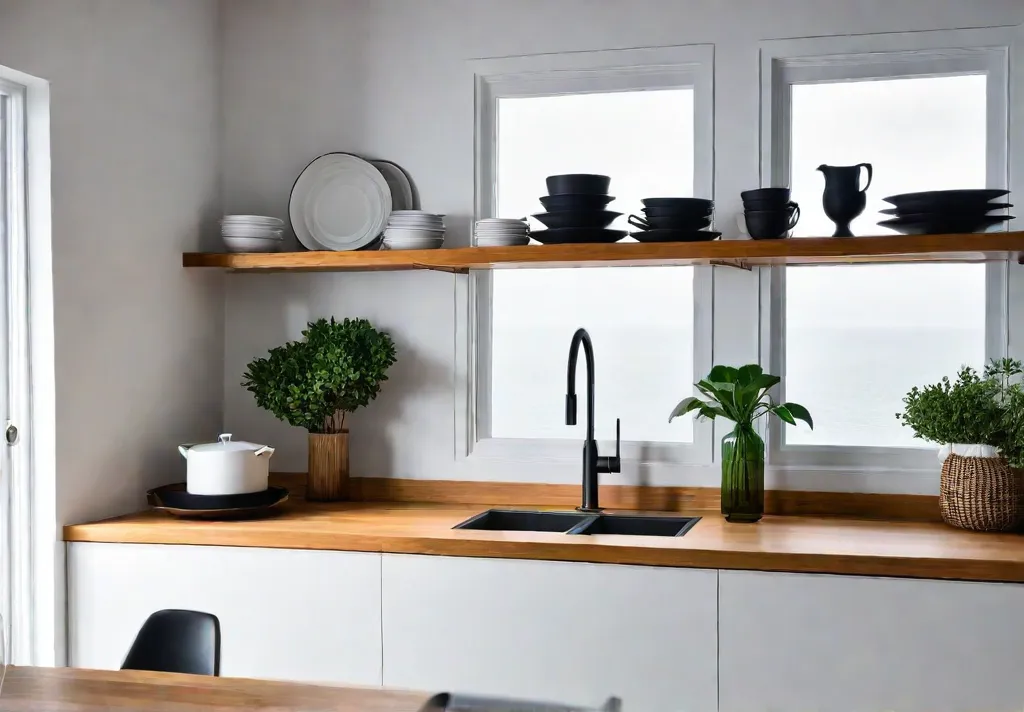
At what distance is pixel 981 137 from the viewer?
289 centimetres

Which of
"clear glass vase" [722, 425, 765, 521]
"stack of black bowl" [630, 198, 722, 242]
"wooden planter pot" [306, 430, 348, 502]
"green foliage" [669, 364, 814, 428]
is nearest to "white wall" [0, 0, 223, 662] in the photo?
"wooden planter pot" [306, 430, 348, 502]

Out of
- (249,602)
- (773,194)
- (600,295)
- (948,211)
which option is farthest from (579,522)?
(948,211)

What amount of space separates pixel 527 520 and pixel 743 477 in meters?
0.60

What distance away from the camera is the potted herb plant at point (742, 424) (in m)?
2.79

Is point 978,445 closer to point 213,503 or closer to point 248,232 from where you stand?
point 213,503

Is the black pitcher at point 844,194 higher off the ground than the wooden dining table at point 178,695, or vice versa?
the black pitcher at point 844,194

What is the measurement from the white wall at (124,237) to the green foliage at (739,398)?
1.44 meters

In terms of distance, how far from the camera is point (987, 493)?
8.56 ft

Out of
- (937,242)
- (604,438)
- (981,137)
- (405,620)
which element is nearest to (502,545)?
(405,620)

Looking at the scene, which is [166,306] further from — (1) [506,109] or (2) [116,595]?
(1) [506,109]

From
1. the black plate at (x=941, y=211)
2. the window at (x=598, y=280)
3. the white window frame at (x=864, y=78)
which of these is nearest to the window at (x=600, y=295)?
the window at (x=598, y=280)

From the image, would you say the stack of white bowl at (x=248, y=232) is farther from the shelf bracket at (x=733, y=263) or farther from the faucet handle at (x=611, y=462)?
the shelf bracket at (x=733, y=263)

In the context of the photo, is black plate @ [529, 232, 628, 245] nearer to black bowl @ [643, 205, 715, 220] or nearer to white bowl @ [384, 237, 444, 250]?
black bowl @ [643, 205, 715, 220]

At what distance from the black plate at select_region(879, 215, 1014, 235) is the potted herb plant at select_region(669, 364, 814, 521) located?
0.49m
